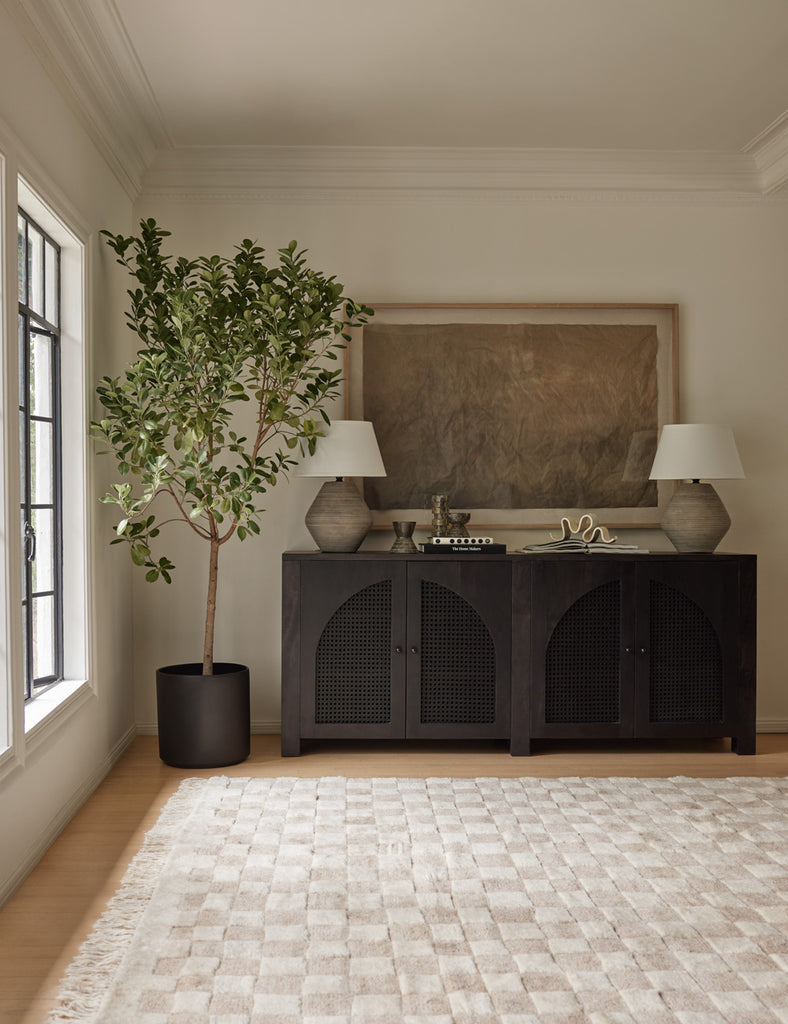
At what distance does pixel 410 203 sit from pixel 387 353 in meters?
0.70

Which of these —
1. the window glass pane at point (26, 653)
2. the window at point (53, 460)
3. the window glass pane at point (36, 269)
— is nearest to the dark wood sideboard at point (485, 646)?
the window at point (53, 460)

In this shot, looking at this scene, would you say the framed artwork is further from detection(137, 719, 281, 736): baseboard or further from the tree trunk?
detection(137, 719, 281, 736): baseboard

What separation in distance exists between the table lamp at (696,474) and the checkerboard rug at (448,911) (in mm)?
1123

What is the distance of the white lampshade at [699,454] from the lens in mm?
3965

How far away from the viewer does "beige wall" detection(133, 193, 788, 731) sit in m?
4.34

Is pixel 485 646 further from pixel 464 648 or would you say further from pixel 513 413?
pixel 513 413

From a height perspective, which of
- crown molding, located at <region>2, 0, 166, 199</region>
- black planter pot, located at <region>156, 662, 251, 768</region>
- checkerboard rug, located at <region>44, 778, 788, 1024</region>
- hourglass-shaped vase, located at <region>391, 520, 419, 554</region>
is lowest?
checkerboard rug, located at <region>44, 778, 788, 1024</region>

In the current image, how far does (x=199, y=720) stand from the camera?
370 cm

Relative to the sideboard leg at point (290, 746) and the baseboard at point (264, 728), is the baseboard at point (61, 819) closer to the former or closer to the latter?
the baseboard at point (264, 728)

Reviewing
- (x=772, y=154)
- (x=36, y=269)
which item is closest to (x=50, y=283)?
(x=36, y=269)

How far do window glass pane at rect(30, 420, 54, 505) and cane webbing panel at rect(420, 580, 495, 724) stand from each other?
4.99 feet

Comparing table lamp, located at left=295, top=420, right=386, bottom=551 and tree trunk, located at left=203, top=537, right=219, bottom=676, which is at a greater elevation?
table lamp, located at left=295, top=420, right=386, bottom=551

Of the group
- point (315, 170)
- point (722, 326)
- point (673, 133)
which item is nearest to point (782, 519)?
point (722, 326)

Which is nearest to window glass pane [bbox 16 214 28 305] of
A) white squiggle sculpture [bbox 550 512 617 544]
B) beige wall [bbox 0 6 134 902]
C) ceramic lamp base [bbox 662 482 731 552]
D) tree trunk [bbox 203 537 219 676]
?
beige wall [bbox 0 6 134 902]
